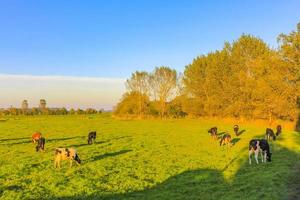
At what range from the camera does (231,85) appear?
75.2 meters

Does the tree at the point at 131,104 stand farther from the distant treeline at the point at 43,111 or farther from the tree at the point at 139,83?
the distant treeline at the point at 43,111

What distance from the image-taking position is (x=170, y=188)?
1730 centimetres

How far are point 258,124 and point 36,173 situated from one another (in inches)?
2101

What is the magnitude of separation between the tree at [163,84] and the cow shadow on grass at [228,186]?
80157mm

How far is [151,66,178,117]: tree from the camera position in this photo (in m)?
103

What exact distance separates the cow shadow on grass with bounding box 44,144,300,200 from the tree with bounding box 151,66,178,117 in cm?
8016

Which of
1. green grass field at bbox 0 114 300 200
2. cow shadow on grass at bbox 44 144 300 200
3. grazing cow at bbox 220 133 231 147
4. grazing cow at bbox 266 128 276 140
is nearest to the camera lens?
cow shadow on grass at bbox 44 144 300 200

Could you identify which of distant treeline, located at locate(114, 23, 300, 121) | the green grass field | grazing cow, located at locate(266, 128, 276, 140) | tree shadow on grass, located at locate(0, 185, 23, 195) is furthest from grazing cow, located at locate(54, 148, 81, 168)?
distant treeline, located at locate(114, 23, 300, 121)

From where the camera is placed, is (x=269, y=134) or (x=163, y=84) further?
(x=163, y=84)

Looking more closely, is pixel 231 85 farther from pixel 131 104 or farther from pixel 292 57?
pixel 131 104

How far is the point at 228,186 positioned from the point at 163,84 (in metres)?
90.2

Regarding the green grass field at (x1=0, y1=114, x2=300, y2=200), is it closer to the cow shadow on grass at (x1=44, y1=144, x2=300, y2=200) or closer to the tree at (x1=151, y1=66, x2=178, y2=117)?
the cow shadow on grass at (x1=44, y1=144, x2=300, y2=200)

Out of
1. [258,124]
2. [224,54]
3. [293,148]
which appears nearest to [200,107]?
[224,54]

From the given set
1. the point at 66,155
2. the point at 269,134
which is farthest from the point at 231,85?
the point at 66,155
